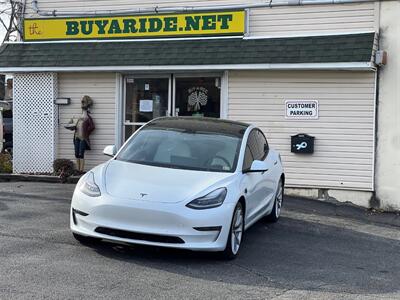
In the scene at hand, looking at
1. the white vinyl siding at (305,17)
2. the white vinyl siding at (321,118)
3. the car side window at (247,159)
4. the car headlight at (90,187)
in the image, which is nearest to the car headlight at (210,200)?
the car side window at (247,159)

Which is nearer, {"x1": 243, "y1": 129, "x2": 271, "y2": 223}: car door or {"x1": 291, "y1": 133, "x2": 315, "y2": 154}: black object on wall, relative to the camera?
{"x1": 243, "y1": 129, "x2": 271, "y2": 223}: car door

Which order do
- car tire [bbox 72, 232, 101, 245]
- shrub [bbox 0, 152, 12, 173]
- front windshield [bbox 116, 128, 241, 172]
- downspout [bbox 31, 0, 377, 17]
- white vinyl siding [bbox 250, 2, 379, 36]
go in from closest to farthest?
car tire [bbox 72, 232, 101, 245] → front windshield [bbox 116, 128, 241, 172] → white vinyl siding [bbox 250, 2, 379, 36] → downspout [bbox 31, 0, 377, 17] → shrub [bbox 0, 152, 12, 173]

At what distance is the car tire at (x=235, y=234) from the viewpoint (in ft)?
21.1

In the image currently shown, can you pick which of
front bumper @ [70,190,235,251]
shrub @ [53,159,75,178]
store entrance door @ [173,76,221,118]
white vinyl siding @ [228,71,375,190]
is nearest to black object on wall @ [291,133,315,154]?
white vinyl siding @ [228,71,375,190]

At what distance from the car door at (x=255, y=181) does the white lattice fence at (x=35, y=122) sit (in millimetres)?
6153

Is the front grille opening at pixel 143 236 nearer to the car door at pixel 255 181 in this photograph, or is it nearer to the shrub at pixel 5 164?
the car door at pixel 255 181

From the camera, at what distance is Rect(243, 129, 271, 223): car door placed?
7189mm

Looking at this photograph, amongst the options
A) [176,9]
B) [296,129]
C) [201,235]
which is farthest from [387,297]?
[176,9]

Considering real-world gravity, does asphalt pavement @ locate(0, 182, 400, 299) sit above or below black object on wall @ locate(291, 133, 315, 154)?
below

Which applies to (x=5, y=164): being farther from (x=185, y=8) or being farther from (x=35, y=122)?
(x=185, y=8)

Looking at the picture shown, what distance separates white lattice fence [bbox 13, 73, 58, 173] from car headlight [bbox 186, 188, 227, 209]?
768 cm

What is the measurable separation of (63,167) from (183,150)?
6.15 metres

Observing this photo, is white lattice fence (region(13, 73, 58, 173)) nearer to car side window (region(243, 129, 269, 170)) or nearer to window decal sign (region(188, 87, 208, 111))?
window decal sign (region(188, 87, 208, 111))

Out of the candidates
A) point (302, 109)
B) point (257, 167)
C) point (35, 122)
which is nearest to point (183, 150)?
point (257, 167)
